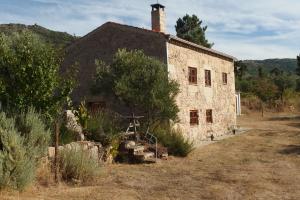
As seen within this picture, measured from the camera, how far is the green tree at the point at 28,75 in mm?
10570

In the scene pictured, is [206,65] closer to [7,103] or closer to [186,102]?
[186,102]

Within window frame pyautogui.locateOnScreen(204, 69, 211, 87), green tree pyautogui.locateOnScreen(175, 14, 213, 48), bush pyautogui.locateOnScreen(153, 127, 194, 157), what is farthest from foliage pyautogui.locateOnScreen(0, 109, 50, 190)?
green tree pyautogui.locateOnScreen(175, 14, 213, 48)

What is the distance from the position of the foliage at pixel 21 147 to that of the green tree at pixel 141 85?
5306 millimetres

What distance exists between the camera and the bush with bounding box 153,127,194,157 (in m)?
15.6

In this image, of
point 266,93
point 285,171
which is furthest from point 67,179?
point 266,93

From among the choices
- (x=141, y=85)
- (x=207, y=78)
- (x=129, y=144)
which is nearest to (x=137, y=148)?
(x=129, y=144)

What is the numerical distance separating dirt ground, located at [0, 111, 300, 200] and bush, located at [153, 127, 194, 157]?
365 mm

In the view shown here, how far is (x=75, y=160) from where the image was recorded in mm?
10453

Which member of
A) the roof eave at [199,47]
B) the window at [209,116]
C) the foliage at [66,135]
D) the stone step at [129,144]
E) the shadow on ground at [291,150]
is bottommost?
the shadow on ground at [291,150]

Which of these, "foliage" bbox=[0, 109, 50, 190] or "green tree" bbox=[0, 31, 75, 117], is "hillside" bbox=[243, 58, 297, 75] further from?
"foliage" bbox=[0, 109, 50, 190]

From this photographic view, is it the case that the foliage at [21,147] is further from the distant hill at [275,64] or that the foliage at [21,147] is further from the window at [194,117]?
the distant hill at [275,64]

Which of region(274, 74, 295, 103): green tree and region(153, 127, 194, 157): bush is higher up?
region(274, 74, 295, 103): green tree

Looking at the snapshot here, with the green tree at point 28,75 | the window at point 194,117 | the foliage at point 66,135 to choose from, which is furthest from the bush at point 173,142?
the green tree at point 28,75

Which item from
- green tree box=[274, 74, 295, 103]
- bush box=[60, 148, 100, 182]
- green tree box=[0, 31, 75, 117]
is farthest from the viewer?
green tree box=[274, 74, 295, 103]
